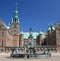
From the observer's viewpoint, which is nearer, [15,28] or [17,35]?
[17,35]

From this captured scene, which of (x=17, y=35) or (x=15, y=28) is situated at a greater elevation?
(x=15, y=28)

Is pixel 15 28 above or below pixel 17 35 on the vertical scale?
above

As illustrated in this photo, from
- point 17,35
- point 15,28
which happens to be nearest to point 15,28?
point 15,28

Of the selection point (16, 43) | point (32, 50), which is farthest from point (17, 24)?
point (32, 50)

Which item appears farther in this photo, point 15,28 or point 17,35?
point 15,28

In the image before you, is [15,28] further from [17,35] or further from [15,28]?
[17,35]

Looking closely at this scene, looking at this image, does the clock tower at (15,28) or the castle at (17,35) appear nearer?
the castle at (17,35)

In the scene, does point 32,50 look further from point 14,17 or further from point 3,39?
point 14,17

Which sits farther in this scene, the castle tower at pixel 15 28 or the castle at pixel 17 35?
the castle tower at pixel 15 28

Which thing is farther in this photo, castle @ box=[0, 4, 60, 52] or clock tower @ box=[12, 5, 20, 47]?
clock tower @ box=[12, 5, 20, 47]

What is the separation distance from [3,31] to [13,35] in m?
35.7

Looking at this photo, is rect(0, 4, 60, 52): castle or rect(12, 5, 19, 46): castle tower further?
rect(12, 5, 19, 46): castle tower

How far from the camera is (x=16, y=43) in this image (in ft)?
378

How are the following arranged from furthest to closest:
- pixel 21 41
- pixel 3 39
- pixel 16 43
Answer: pixel 21 41 < pixel 16 43 < pixel 3 39
